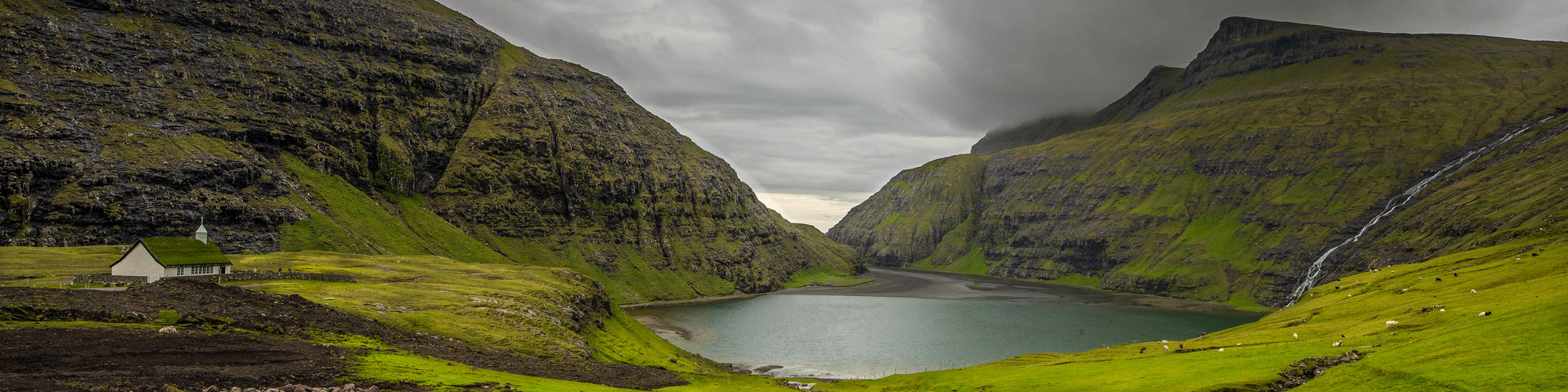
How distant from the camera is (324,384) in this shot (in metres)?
33.6

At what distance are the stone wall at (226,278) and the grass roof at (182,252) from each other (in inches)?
61.7

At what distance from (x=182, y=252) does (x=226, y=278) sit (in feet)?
15.2

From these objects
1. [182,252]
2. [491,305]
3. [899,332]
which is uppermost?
[182,252]

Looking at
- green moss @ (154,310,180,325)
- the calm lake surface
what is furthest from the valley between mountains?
the calm lake surface

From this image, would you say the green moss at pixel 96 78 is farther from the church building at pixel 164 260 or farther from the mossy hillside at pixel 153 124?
the church building at pixel 164 260

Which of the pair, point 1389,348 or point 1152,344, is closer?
point 1389,348

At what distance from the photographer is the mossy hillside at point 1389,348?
31.0 meters

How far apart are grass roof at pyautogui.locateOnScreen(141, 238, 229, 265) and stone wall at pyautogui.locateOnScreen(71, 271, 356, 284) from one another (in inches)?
61.7

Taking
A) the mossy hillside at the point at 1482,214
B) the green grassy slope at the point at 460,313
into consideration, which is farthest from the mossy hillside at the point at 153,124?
the mossy hillside at the point at 1482,214

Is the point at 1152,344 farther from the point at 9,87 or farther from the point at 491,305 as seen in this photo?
the point at 9,87

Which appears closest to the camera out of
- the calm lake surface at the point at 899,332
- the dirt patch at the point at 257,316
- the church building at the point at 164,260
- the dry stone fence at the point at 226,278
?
the dirt patch at the point at 257,316

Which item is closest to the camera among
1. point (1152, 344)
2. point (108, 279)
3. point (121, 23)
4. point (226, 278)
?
point (108, 279)

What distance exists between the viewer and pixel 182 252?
68812 mm

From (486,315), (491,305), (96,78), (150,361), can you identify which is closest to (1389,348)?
(150,361)
